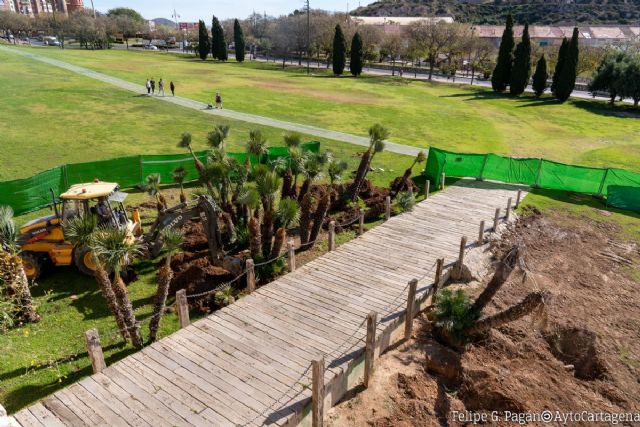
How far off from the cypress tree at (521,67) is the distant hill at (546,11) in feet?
409

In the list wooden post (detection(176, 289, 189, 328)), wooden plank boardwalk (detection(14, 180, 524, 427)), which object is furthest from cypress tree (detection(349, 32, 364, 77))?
wooden post (detection(176, 289, 189, 328))

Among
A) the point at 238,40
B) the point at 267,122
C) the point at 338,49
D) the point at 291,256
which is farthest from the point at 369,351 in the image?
the point at 238,40

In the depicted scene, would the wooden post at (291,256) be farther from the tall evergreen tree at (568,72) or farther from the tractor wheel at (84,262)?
the tall evergreen tree at (568,72)

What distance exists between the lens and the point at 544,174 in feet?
78.1

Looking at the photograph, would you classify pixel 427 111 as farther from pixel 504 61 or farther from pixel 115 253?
pixel 115 253

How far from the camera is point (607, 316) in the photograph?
13.0 m

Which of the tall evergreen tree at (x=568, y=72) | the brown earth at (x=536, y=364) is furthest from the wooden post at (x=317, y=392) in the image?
the tall evergreen tree at (x=568, y=72)

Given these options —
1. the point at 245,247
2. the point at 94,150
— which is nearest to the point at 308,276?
the point at 245,247

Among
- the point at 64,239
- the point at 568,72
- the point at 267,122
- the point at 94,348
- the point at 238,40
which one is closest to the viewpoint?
the point at 94,348

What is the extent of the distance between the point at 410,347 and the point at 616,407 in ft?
15.7

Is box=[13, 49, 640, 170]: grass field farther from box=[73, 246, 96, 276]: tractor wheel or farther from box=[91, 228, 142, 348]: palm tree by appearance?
box=[91, 228, 142, 348]: palm tree

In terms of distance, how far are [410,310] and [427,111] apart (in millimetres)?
38035

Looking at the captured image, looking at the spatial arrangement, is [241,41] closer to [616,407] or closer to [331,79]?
[331,79]

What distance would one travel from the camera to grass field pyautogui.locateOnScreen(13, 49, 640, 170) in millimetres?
34750
